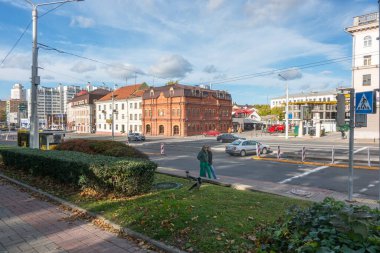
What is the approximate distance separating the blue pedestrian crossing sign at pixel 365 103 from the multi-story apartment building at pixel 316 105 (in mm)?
48012

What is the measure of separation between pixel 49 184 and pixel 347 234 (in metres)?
9.57

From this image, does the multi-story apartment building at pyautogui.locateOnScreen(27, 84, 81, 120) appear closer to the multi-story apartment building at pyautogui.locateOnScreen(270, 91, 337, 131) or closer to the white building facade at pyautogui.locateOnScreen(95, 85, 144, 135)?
the white building facade at pyautogui.locateOnScreen(95, 85, 144, 135)

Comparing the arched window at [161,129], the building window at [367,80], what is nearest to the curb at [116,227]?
the building window at [367,80]

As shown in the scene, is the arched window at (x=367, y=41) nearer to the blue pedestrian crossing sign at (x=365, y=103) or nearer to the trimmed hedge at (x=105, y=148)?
the blue pedestrian crossing sign at (x=365, y=103)

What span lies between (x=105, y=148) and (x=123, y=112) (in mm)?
70073

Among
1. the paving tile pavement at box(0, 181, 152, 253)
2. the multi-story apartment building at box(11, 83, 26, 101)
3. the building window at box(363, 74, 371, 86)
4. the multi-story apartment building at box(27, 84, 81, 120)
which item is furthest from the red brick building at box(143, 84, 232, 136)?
the multi-story apartment building at box(11, 83, 26, 101)

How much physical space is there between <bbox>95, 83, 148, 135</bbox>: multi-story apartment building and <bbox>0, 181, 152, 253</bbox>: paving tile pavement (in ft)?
221

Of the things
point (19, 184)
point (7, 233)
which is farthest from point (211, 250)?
point (19, 184)

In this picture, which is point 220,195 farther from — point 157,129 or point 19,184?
point 157,129

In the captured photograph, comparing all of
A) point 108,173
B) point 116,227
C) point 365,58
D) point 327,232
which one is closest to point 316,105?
point 365,58

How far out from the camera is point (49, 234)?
19.6 ft

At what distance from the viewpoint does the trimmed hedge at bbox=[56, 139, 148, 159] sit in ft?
41.3

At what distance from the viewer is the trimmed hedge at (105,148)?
496 inches

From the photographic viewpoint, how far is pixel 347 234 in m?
3.27
